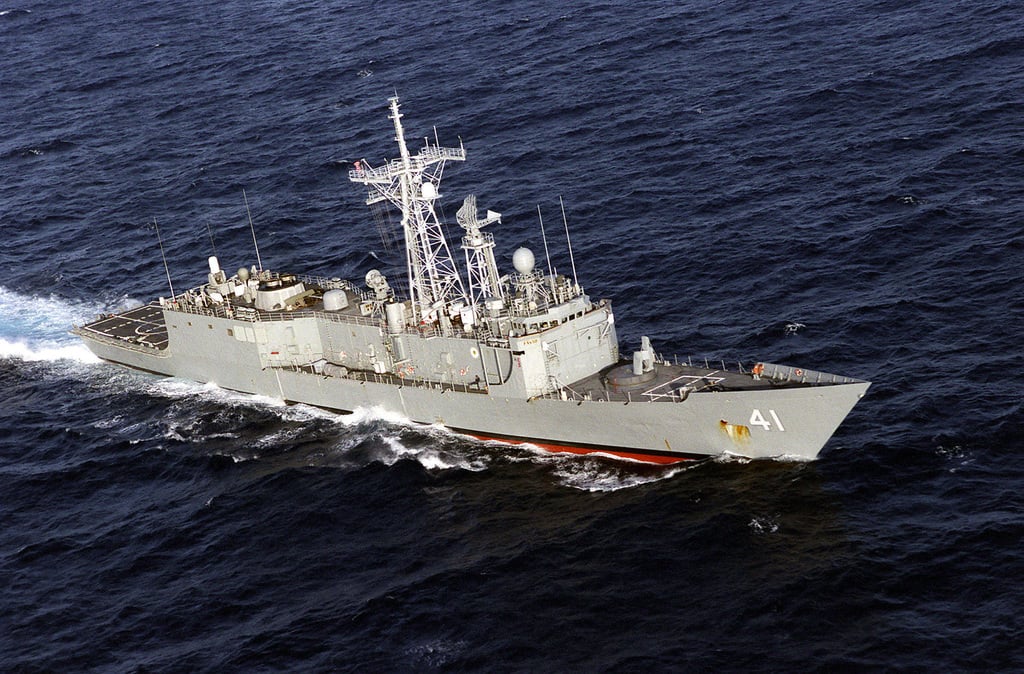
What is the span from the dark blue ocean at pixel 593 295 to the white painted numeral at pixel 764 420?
1.82 m

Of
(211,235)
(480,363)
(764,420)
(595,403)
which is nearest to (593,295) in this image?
(480,363)

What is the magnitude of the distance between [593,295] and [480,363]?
490 inches

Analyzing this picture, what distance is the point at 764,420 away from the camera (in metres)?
52.3

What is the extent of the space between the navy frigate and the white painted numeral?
0.06 meters

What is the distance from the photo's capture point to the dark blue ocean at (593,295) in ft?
148

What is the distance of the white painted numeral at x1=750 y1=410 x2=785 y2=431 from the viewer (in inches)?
2048

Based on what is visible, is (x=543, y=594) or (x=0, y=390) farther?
(x=0, y=390)

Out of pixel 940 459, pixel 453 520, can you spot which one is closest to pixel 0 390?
pixel 453 520

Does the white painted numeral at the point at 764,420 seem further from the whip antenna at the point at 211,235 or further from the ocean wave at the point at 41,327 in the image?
the whip antenna at the point at 211,235

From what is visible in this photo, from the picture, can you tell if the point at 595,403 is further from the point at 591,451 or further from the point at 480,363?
the point at 480,363

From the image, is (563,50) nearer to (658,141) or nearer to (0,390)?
(658,141)

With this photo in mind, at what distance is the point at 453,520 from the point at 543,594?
24.8 ft

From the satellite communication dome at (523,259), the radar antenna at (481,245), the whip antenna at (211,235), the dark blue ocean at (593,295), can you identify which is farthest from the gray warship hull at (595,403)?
the whip antenna at (211,235)

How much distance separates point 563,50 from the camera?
106m
